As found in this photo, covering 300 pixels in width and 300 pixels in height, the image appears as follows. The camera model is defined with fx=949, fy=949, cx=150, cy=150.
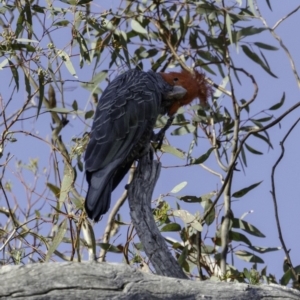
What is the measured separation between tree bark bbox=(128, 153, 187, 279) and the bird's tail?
9 centimetres

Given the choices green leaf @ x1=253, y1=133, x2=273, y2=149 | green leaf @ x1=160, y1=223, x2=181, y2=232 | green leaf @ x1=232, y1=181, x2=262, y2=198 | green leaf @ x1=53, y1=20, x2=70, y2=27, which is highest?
green leaf @ x1=53, y1=20, x2=70, y2=27

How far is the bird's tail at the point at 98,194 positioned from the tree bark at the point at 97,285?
68 centimetres

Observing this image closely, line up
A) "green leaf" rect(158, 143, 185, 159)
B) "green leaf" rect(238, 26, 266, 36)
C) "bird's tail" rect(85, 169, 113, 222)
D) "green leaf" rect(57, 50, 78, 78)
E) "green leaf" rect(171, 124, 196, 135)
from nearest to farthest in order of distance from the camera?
"bird's tail" rect(85, 169, 113, 222), "green leaf" rect(57, 50, 78, 78), "green leaf" rect(158, 143, 185, 159), "green leaf" rect(238, 26, 266, 36), "green leaf" rect(171, 124, 196, 135)

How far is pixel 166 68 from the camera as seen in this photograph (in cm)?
514

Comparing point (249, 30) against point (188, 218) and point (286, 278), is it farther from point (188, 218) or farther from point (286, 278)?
point (286, 278)

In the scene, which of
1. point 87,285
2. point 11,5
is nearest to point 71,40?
point 11,5

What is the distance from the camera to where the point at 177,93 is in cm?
423

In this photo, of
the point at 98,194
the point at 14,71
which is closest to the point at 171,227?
the point at 98,194

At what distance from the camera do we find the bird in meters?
3.69

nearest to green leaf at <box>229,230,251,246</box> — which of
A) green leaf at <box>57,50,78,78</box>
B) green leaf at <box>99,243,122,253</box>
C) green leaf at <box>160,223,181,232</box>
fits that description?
green leaf at <box>160,223,181,232</box>

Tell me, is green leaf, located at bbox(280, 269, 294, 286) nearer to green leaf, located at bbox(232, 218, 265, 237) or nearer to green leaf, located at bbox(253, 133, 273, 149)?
green leaf, located at bbox(232, 218, 265, 237)

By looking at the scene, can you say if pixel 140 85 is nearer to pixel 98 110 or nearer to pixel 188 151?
pixel 98 110

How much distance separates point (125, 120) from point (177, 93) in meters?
0.38

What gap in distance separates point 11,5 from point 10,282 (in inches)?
80.1
